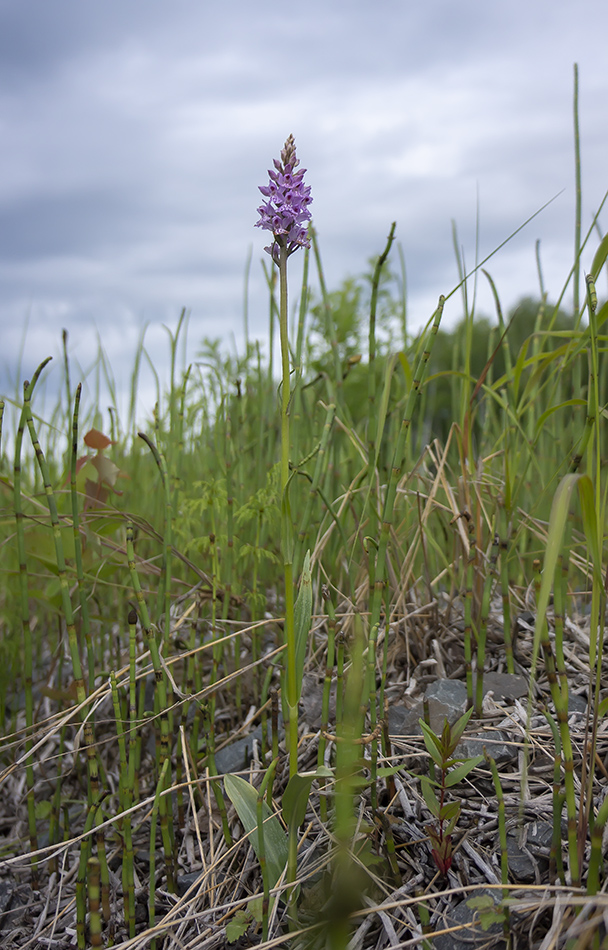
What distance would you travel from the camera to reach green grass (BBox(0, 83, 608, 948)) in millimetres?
937

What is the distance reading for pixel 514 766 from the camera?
1205 millimetres

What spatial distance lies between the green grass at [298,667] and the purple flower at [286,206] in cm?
13

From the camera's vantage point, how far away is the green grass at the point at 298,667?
36.9 inches

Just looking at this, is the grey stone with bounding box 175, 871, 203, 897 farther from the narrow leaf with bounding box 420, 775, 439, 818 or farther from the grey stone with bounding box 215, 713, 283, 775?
the narrow leaf with bounding box 420, 775, 439, 818

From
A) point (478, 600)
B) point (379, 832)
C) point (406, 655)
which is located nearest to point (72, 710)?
point (379, 832)

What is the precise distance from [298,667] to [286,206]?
74 centimetres

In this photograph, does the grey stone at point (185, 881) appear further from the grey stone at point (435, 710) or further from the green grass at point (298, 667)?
the grey stone at point (435, 710)

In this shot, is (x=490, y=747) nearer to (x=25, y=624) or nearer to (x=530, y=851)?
(x=530, y=851)

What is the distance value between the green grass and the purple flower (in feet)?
0.43

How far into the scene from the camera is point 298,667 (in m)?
1.06

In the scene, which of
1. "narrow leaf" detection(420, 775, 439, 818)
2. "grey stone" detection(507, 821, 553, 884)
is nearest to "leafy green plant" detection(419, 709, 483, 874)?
"narrow leaf" detection(420, 775, 439, 818)

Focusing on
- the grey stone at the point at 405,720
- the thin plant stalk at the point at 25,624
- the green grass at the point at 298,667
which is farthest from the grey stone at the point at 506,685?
the thin plant stalk at the point at 25,624

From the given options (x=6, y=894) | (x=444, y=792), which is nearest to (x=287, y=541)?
(x=444, y=792)

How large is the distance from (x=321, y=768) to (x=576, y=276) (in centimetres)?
118
